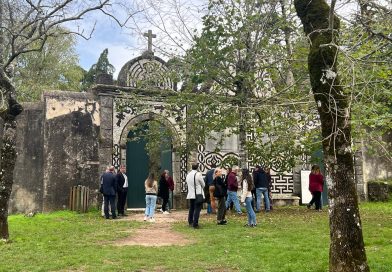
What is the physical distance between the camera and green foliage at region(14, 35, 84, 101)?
85.7 feet

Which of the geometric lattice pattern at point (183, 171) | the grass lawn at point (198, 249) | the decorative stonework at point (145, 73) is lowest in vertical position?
the grass lawn at point (198, 249)

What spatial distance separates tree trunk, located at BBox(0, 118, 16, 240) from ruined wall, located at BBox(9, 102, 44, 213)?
6.46 m

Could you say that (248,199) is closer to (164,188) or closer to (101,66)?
(164,188)

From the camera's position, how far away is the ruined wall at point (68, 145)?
15.2 m

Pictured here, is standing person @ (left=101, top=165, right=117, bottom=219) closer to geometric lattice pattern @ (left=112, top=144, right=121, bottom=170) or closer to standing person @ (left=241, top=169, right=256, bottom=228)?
geometric lattice pattern @ (left=112, top=144, right=121, bottom=170)

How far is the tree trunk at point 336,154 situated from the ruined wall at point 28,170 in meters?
11.8

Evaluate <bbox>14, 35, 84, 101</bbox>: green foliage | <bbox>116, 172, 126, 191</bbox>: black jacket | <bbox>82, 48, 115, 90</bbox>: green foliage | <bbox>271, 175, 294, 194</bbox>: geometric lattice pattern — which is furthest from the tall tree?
<bbox>82, 48, 115, 90</bbox>: green foliage

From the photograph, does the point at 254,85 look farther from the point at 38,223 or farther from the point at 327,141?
the point at 327,141

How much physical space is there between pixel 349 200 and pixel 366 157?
1475 cm

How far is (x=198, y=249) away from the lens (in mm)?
7824

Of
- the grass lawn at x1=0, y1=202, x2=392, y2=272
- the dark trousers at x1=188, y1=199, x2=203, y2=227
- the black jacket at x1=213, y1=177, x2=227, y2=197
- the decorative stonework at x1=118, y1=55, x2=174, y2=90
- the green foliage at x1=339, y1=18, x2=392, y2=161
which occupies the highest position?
the decorative stonework at x1=118, y1=55, x2=174, y2=90

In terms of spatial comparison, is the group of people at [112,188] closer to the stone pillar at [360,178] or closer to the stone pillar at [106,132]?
the stone pillar at [106,132]

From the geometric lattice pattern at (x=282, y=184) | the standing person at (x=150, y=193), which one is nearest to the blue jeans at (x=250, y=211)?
the standing person at (x=150, y=193)

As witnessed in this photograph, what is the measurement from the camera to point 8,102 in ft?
29.8
